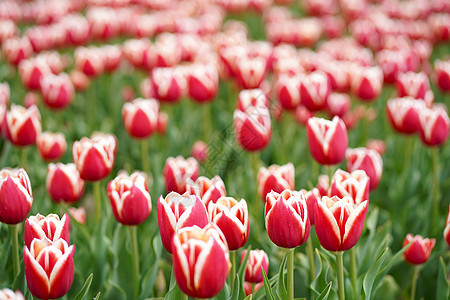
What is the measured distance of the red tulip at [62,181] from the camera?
83.4 inches

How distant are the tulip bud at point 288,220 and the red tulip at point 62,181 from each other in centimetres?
97

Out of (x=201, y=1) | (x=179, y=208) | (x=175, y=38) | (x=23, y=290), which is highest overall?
(x=179, y=208)

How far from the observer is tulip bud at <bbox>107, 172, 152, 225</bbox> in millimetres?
1756

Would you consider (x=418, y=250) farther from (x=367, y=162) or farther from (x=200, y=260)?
(x=200, y=260)

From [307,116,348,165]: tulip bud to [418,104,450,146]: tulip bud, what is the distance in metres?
0.57

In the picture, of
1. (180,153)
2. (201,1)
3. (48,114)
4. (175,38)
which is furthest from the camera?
(201,1)

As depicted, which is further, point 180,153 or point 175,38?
point 175,38

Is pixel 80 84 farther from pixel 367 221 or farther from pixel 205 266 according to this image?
pixel 205 266

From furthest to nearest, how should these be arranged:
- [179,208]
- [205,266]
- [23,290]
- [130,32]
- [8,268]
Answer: [130,32] → [8,268] → [23,290] → [179,208] → [205,266]

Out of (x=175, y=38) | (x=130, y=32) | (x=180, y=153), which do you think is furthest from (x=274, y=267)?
(x=130, y=32)

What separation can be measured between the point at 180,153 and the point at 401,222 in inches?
52.3

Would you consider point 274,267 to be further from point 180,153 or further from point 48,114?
point 48,114

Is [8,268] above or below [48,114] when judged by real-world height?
above

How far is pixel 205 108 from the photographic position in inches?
135
